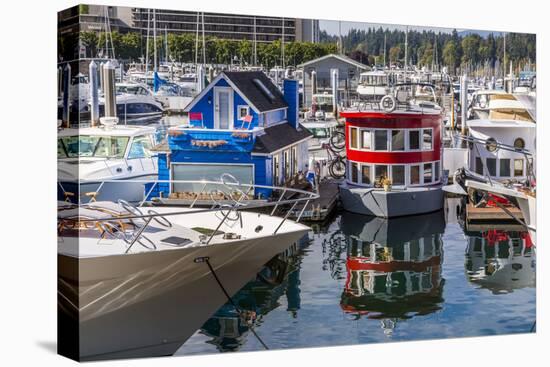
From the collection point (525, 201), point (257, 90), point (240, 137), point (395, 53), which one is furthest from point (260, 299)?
point (525, 201)

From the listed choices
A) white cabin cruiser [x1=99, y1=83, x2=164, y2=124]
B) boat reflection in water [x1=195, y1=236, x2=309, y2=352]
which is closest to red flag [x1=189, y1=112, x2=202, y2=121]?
white cabin cruiser [x1=99, y1=83, x2=164, y2=124]

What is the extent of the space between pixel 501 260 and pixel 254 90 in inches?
162

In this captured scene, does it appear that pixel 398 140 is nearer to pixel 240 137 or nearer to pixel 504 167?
pixel 504 167

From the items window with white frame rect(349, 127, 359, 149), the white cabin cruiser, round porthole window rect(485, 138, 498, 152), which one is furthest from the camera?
round porthole window rect(485, 138, 498, 152)

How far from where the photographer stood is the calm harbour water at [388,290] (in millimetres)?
14477

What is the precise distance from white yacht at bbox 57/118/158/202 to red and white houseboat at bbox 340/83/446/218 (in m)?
3.08

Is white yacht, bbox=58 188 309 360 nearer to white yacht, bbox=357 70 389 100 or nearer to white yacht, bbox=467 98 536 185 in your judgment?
white yacht, bbox=357 70 389 100

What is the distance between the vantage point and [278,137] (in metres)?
15.0

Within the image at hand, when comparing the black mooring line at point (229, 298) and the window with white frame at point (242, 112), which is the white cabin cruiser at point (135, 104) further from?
the black mooring line at point (229, 298)

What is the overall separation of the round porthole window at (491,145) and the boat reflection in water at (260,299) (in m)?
3.13

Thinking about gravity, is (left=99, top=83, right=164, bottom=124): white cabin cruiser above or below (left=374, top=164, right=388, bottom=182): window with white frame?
above

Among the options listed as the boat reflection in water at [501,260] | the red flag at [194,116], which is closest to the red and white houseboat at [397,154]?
the boat reflection in water at [501,260]

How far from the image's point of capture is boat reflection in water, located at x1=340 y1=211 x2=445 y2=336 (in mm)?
15055

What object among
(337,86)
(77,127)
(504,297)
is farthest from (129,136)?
(504,297)
